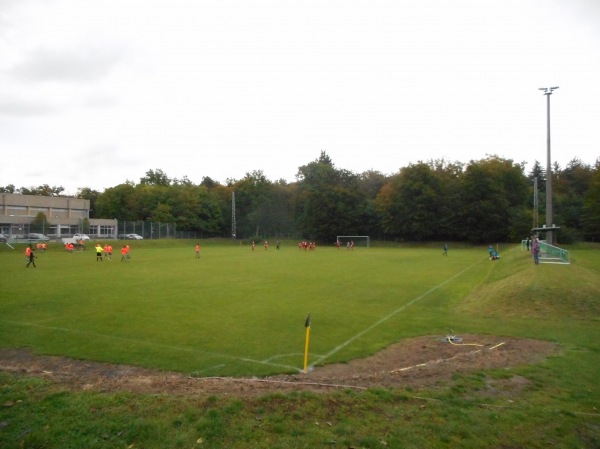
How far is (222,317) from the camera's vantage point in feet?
46.5

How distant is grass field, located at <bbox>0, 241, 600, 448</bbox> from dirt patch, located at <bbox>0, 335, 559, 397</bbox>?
0.49 meters

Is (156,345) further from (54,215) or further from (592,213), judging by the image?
(54,215)

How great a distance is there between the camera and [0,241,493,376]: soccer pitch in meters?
10.2

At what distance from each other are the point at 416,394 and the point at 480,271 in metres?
26.5

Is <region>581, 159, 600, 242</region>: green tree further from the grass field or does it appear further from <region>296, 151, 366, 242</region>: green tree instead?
the grass field

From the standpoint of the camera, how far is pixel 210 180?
134 m

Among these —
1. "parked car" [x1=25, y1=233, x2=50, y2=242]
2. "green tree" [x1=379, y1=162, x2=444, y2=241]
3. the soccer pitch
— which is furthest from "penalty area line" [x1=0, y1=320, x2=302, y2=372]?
"green tree" [x1=379, y1=162, x2=444, y2=241]

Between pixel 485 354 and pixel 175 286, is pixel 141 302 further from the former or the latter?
pixel 485 354

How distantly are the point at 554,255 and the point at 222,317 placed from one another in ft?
70.0

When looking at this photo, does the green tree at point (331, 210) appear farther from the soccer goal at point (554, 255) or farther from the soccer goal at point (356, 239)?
the soccer goal at point (554, 255)

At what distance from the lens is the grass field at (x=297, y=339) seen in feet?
18.2

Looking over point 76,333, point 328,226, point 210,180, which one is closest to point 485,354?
point 76,333

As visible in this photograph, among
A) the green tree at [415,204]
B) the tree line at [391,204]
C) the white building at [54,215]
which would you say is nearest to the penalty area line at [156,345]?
the white building at [54,215]

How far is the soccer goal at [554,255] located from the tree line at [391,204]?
36.8 meters
